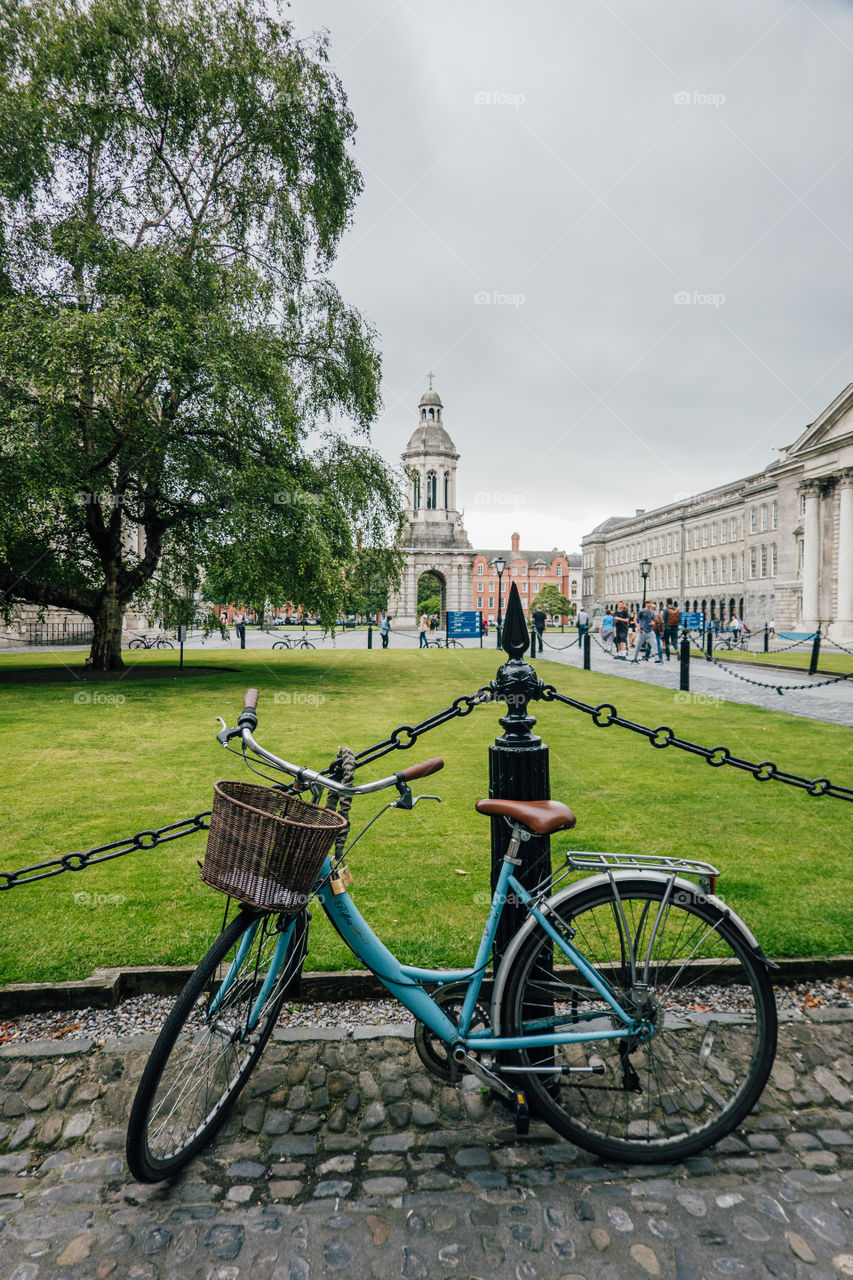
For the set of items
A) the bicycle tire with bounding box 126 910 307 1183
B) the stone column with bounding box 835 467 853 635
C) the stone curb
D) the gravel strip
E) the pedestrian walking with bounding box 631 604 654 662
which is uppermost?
the stone column with bounding box 835 467 853 635

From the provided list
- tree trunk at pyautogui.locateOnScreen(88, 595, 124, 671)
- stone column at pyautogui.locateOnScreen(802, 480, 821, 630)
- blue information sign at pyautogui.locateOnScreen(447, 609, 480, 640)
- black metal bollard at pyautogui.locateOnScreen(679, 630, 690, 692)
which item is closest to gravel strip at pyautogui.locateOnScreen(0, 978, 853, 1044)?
black metal bollard at pyautogui.locateOnScreen(679, 630, 690, 692)

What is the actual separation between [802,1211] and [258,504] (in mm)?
14887

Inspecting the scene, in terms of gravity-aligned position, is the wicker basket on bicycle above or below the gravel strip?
above

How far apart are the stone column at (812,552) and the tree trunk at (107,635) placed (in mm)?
43451

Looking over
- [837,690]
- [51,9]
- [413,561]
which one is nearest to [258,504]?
[51,9]

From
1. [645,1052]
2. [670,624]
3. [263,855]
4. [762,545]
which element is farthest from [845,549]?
[263,855]

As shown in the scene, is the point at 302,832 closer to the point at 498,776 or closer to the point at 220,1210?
the point at 498,776

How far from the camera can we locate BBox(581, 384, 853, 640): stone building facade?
44.7 metres

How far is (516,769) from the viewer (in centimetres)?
278

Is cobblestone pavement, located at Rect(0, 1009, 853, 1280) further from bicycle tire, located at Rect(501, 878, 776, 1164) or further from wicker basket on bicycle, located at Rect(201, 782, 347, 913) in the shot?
wicker basket on bicycle, located at Rect(201, 782, 347, 913)

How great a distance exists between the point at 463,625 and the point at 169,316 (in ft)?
101

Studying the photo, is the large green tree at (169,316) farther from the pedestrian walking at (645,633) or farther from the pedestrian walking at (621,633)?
the pedestrian walking at (621,633)

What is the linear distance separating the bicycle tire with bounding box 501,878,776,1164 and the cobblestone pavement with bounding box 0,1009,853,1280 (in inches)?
3.9

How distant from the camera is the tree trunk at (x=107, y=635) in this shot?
57.8ft
